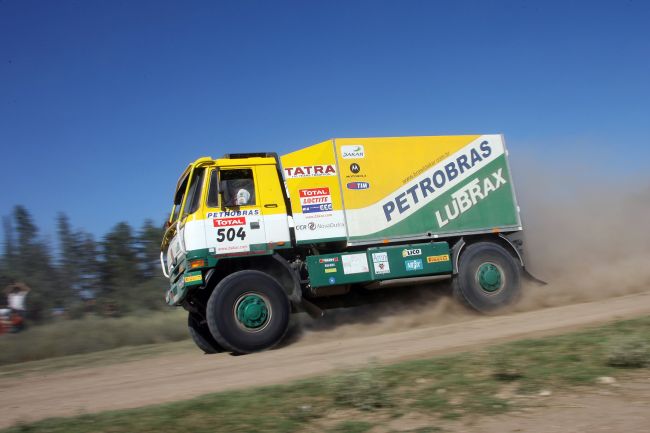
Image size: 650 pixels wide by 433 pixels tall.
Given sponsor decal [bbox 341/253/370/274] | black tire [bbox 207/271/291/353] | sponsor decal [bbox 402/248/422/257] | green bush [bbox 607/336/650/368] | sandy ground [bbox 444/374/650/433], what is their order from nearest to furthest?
sandy ground [bbox 444/374/650/433] < green bush [bbox 607/336/650/368] < black tire [bbox 207/271/291/353] < sponsor decal [bbox 341/253/370/274] < sponsor decal [bbox 402/248/422/257]

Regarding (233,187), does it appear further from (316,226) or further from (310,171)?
(316,226)

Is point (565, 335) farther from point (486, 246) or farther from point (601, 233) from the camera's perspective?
point (601, 233)

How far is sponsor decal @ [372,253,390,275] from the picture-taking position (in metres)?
9.68

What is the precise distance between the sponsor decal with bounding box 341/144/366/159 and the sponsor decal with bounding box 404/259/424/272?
205 cm

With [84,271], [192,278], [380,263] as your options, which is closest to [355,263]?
[380,263]

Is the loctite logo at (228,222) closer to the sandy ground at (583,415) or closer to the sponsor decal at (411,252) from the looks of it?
the sponsor decal at (411,252)

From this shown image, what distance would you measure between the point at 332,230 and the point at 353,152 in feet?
4.73

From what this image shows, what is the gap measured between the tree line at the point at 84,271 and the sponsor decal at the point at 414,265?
12.0 meters

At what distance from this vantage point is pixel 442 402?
4441mm

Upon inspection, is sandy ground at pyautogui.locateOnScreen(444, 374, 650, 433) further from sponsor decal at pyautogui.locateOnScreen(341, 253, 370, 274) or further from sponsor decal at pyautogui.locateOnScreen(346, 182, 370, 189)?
sponsor decal at pyautogui.locateOnScreen(346, 182, 370, 189)

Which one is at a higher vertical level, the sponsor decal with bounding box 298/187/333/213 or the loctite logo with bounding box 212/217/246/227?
the sponsor decal with bounding box 298/187/333/213

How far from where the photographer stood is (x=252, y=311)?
28.9 feet

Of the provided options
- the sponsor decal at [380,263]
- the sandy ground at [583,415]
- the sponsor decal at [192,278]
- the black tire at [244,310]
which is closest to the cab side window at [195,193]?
the sponsor decal at [192,278]

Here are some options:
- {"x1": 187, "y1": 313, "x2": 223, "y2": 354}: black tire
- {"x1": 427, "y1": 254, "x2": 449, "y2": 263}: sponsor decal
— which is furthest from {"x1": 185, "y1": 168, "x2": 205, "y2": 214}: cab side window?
{"x1": 427, "y1": 254, "x2": 449, "y2": 263}: sponsor decal
